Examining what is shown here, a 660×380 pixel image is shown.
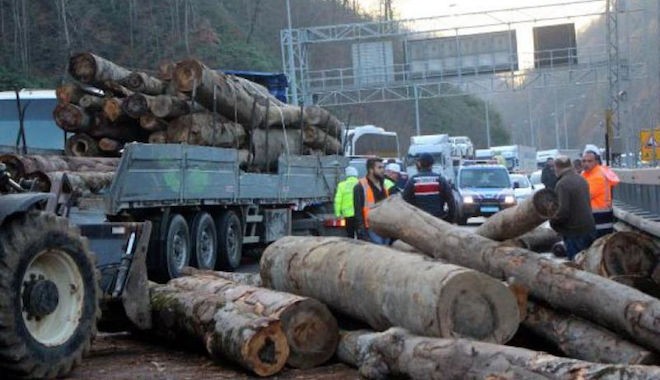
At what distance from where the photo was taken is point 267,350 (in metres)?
8.34

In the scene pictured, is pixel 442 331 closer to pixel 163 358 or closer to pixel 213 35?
pixel 163 358

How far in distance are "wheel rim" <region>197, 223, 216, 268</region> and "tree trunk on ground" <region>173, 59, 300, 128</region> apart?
1.93 metres

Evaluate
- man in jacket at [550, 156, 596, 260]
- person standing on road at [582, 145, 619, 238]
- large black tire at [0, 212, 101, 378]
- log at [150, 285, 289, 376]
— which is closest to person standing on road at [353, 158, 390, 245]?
man in jacket at [550, 156, 596, 260]

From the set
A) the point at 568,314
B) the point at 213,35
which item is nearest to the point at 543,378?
the point at 568,314

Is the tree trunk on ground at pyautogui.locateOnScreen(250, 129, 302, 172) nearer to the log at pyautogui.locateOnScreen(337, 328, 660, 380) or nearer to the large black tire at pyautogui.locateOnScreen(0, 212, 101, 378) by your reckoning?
the large black tire at pyautogui.locateOnScreen(0, 212, 101, 378)

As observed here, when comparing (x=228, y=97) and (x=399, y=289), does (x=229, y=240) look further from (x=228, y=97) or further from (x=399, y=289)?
(x=399, y=289)

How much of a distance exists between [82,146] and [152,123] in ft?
3.70

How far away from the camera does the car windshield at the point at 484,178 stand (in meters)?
31.9

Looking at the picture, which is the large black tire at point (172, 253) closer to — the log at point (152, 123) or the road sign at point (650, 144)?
the log at point (152, 123)

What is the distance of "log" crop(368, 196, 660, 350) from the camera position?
7.55 m

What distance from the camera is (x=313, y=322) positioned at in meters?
8.70

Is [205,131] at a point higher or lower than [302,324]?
higher

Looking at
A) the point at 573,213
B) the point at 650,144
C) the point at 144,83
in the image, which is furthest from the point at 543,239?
the point at 650,144

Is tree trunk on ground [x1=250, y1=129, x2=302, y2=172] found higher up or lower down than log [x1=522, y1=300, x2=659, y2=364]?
higher up
